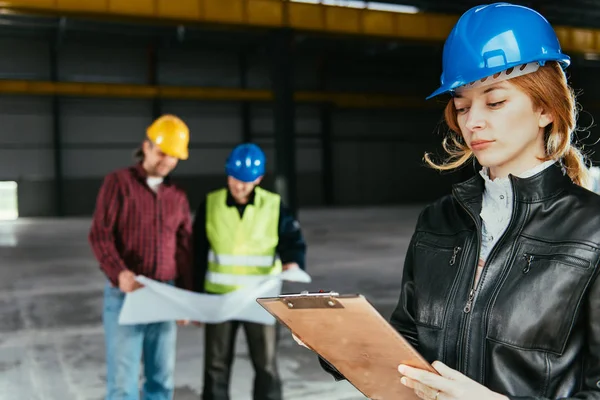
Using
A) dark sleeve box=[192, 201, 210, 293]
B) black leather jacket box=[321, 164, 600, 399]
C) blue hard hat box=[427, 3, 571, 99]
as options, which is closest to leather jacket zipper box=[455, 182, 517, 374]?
black leather jacket box=[321, 164, 600, 399]

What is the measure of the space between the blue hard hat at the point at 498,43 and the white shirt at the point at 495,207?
211 mm

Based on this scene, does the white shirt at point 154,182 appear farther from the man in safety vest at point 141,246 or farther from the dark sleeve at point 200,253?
the dark sleeve at point 200,253

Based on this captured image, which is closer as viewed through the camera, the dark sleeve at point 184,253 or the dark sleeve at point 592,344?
the dark sleeve at point 592,344

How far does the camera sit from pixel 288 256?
3289 mm

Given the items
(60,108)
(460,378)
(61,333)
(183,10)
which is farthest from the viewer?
(60,108)

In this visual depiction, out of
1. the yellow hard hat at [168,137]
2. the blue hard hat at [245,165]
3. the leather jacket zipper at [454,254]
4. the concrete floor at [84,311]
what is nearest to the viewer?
the leather jacket zipper at [454,254]

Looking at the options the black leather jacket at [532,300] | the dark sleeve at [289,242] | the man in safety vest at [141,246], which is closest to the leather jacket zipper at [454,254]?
the black leather jacket at [532,300]

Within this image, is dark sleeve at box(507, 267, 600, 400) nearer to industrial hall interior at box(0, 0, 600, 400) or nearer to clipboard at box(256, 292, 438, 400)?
industrial hall interior at box(0, 0, 600, 400)

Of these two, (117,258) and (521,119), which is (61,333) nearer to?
(117,258)

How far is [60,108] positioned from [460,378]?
759 inches

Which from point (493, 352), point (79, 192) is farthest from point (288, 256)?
point (79, 192)

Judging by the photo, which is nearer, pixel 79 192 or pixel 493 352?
pixel 493 352

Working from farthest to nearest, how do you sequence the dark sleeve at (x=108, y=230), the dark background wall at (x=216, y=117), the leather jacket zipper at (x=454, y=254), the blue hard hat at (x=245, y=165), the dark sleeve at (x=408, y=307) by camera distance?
the dark background wall at (x=216, y=117) < the blue hard hat at (x=245, y=165) < the dark sleeve at (x=108, y=230) < the dark sleeve at (x=408, y=307) < the leather jacket zipper at (x=454, y=254)

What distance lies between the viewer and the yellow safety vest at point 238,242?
3.15 m
